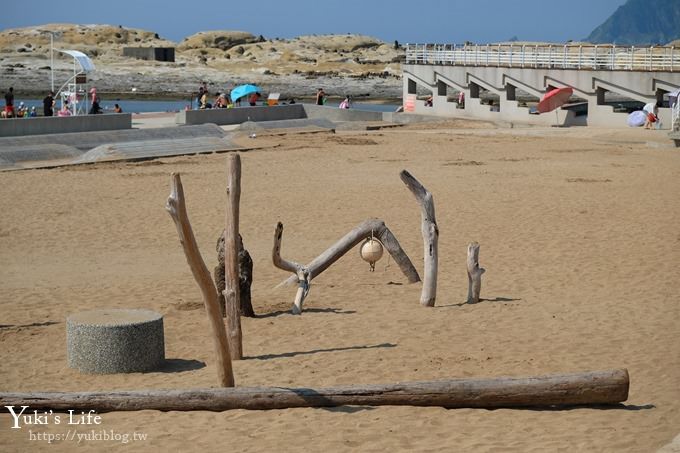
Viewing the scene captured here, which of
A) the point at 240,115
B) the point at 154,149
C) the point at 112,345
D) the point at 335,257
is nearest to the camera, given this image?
the point at 112,345

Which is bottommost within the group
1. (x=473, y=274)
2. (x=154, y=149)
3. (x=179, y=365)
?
(x=179, y=365)

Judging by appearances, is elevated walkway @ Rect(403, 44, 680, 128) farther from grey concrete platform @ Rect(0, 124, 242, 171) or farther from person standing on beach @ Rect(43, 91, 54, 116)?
person standing on beach @ Rect(43, 91, 54, 116)

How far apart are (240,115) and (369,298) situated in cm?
2713

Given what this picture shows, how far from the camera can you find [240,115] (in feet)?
129

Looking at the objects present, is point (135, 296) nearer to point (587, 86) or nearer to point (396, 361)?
point (396, 361)

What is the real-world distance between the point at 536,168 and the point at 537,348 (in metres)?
16.9

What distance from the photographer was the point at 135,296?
13.0 meters

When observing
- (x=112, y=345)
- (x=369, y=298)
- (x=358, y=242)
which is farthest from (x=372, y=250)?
(x=112, y=345)

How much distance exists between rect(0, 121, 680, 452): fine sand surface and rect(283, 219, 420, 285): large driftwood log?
0.66 ft

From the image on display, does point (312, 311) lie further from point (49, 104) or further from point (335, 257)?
point (49, 104)

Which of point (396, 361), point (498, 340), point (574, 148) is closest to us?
point (396, 361)

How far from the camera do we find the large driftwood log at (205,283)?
8.40 metres

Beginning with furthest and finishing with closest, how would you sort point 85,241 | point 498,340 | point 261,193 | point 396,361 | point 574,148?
point 574,148 < point 261,193 < point 85,241 < point 498,340 < point 396,361

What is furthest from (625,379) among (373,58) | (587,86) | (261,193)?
(373,58)
